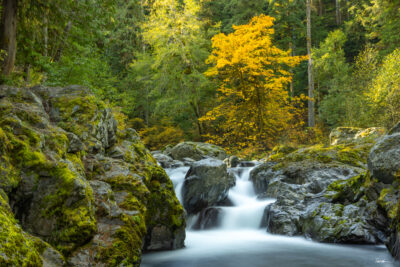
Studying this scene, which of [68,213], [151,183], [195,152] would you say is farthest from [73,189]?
[195,152]

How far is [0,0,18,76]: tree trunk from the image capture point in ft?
23.0

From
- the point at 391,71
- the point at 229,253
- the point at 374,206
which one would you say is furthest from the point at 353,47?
the point at 229,253

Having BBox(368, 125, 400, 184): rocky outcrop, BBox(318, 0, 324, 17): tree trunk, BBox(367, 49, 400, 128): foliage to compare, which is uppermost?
BBox(318, 0, 324, 17): tree trunk

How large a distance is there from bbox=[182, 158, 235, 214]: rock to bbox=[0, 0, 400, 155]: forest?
4.84 metres

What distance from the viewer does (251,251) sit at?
6.32 m

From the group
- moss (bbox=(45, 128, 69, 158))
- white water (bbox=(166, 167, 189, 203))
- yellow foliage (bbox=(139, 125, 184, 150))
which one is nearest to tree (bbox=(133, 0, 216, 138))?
yellow foliage (bbox=(139, 125, 184, 150))

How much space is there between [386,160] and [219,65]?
35.8ft

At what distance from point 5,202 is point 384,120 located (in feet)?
53.5

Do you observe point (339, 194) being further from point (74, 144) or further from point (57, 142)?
point (57, 142)

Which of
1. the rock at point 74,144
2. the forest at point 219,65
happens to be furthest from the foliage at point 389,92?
the rock at point 74,144

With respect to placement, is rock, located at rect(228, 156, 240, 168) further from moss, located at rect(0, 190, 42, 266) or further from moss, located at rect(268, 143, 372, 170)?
moss, located at rect(0, 190, 42, 266)

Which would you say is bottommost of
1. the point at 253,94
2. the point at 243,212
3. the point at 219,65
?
the point at 243,212

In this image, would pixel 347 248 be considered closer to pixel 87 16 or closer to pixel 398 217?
pixel 398 217

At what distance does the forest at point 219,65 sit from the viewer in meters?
9.56
